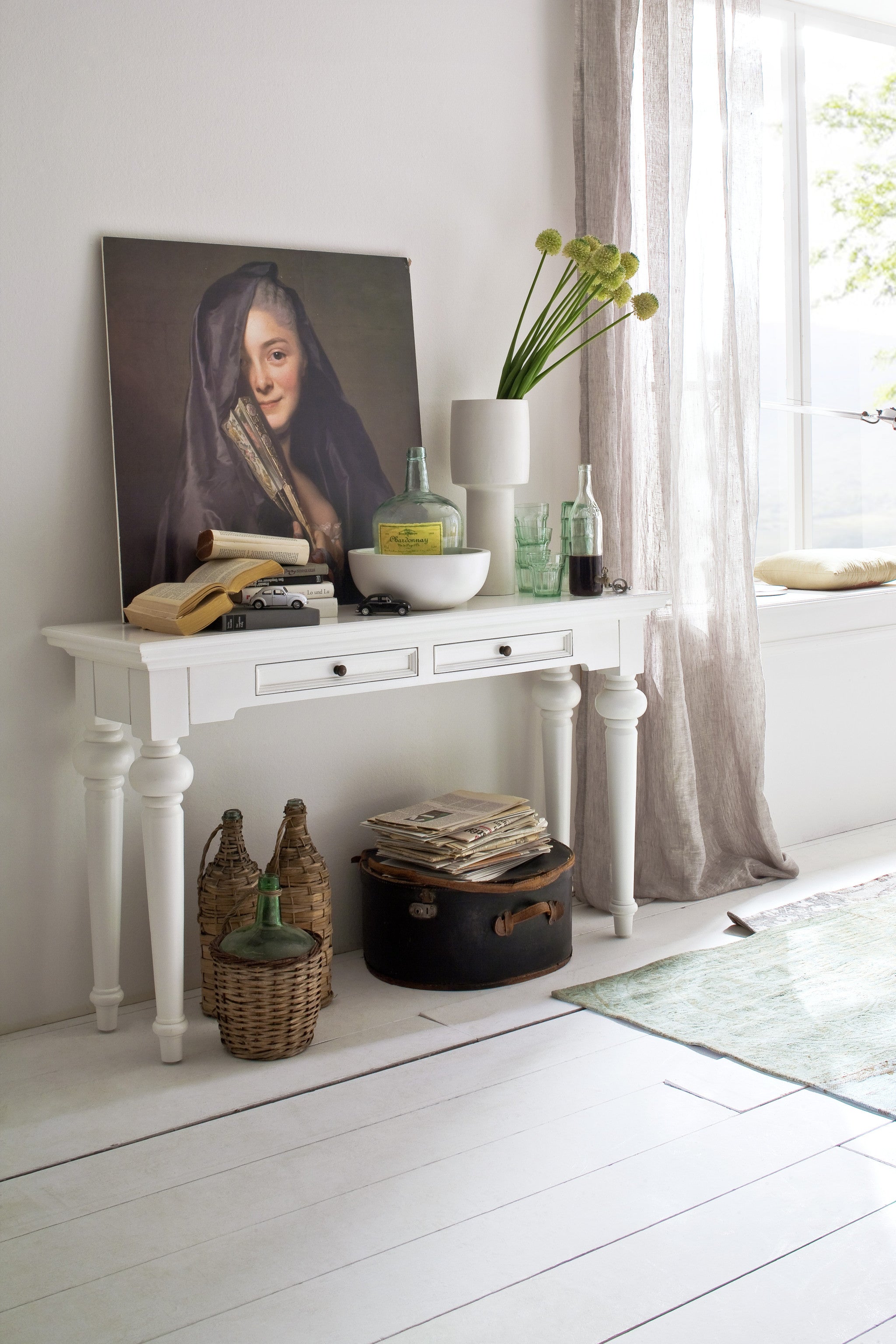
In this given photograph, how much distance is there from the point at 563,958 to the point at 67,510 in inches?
→ 53.9

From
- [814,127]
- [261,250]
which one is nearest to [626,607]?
[261,250]

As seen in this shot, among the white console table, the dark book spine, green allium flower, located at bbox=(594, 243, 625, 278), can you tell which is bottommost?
the white console table

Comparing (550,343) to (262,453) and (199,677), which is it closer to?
(262,453)

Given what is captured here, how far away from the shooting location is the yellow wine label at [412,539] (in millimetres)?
Answer: 2498

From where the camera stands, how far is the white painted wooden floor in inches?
60.8

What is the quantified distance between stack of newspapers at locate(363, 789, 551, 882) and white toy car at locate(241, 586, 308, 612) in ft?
1.92

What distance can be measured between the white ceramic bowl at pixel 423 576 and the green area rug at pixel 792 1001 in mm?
824

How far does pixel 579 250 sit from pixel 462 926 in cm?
143

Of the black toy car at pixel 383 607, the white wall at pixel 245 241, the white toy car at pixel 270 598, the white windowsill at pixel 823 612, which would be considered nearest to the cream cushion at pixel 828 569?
the white windowsill at pixel 823 612

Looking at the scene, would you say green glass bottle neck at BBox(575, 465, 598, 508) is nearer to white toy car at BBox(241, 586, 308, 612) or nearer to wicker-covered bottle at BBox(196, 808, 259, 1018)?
white toy car at BBox(241, 586, 308, 612)

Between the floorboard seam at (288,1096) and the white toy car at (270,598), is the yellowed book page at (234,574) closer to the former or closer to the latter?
the white toy car at (270,598)

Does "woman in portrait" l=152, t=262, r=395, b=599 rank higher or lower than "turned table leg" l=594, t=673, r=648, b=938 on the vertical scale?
higher

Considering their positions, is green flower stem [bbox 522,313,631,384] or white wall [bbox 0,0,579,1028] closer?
white wall [bbox 0,0,579,1028]

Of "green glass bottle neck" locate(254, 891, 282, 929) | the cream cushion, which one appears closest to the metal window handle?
the cream cushion
